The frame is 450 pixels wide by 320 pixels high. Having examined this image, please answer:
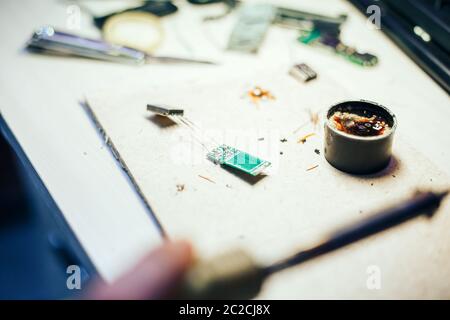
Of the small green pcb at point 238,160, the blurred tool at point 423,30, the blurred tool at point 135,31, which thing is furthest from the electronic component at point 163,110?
the blurred tool at point 423,30

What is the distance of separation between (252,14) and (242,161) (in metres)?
0.58

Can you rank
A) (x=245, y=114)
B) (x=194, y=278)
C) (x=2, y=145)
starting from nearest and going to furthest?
1. (x=194, y=278)
2. (x=245, y=114)
3. (x=2, y=145)

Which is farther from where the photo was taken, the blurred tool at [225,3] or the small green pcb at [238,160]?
the blurred tool at [225,3]

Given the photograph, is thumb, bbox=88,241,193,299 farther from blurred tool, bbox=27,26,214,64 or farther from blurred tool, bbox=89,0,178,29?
blurred tool, bbox=89,0,178,29

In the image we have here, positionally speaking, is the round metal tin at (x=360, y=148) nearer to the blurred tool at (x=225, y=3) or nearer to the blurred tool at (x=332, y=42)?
the blurred tool at (x=332, y=42)

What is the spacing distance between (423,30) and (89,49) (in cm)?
76

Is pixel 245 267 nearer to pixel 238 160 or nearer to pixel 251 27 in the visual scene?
pixel 238 160

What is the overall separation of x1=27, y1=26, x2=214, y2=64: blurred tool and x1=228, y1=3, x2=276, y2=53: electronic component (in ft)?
0.36

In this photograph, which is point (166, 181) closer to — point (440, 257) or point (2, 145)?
point (440, 257)

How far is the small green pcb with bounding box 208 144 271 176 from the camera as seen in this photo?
754mm

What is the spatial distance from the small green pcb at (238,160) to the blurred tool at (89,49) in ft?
1.10

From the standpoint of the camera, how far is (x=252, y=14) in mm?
1203

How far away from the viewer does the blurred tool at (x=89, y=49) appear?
1056 mm


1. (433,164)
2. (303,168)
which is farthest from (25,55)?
(433,164)
